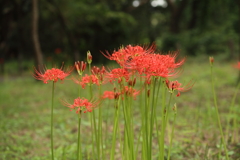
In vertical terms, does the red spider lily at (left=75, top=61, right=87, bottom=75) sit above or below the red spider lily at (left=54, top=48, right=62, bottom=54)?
below

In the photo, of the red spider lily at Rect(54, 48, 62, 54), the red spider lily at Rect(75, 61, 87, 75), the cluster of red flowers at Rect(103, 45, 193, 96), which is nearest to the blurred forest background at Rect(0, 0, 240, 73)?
the red spider lily at Rect(54, 48, 62, 54)

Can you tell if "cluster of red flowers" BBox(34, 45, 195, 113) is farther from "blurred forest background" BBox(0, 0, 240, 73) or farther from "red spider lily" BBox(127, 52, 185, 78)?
"blurred forest background" BBox(0, 0, 240, 73)

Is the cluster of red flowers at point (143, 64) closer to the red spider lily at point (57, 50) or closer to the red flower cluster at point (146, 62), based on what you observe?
the red flower cluster at point (146, 62)

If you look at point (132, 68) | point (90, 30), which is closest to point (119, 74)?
point (132, 68)

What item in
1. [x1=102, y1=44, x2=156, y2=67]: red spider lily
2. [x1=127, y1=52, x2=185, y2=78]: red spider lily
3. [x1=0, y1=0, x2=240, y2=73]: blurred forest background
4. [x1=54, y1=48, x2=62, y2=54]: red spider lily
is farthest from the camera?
[x1=54, y1=48, x2=62, y2=54]: red spider lily

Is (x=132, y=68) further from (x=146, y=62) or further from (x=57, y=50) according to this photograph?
(x=57, y=50)

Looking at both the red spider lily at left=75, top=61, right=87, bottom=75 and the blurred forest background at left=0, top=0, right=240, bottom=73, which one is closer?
the red spider lily at left=75, top=61, right=87, bottom=75

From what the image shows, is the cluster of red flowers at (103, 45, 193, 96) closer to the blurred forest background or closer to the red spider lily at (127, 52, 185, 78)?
the red spider lily at (127, 52, 185, 78)

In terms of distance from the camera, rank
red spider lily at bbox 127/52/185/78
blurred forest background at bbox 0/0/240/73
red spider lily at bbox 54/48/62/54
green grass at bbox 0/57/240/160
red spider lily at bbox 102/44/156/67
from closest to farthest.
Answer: red spider lily at bbox 127/52/185/78 → red spider lily at bbox 102/44/156/67 → green grass at bbox 0/57/240/160 → blurred forest background at bbox 0/0/240/73 → red spider lily at bbox 54/48/62/54

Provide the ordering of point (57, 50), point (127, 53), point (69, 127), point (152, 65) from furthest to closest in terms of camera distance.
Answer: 1. point (57, 50)
2. point (69, 127)
3. point (127, 53)
4. point (152, 65)

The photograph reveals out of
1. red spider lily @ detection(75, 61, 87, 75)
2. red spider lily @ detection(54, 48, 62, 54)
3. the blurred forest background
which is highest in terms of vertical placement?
the blurred forest background

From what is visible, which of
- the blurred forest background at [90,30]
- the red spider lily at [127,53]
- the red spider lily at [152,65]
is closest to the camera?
the red spider lily at [152,65]

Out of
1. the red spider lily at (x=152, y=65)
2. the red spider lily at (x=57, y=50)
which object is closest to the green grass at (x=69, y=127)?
the red spider lily at (x=152, y=65)

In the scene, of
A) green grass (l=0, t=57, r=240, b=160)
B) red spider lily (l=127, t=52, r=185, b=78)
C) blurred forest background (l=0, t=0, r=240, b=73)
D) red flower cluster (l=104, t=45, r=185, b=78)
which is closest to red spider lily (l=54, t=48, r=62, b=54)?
A: blurred forest background (l=0, t=0, r=240, b=73)
